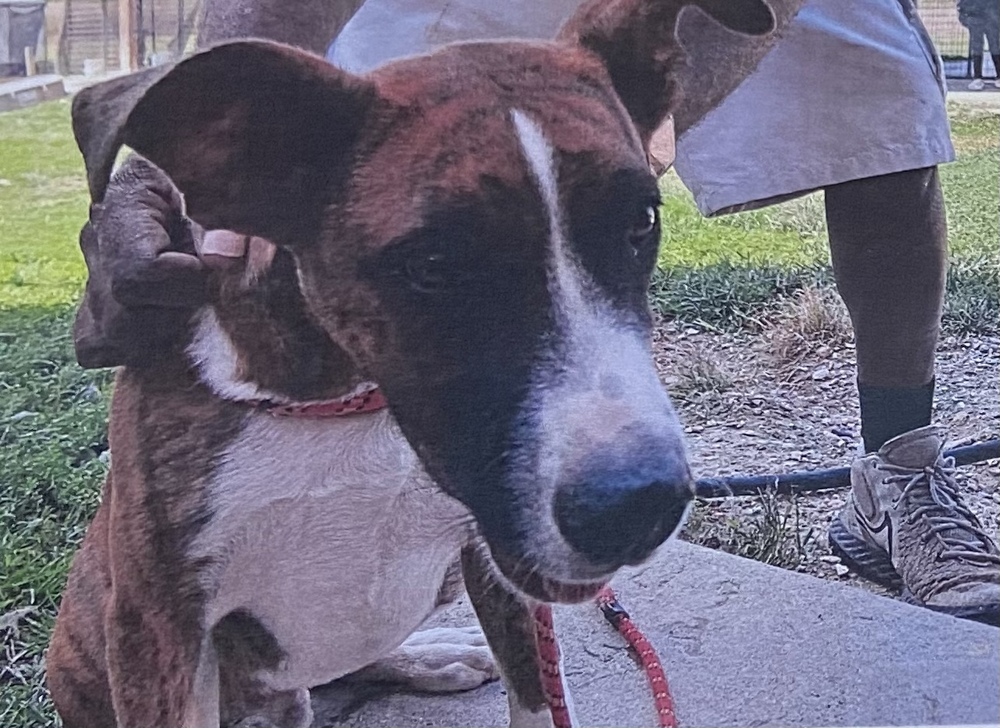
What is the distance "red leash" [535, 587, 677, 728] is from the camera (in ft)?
4.62

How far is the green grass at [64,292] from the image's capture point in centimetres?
133

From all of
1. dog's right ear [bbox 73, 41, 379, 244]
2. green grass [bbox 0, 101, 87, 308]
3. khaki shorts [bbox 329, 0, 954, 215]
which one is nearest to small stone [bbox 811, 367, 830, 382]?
khaki shorts [bbox 329, 0, 954, 215]

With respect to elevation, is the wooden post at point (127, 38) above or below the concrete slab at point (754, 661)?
above

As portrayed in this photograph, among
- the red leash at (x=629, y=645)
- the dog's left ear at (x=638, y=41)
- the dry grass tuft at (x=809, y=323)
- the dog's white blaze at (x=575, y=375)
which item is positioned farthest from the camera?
the dry grass tuft at (x=809, y=323)

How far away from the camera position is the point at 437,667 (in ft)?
5.09

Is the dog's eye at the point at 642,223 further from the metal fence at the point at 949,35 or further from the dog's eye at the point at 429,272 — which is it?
the metal fence at the point at 949,35

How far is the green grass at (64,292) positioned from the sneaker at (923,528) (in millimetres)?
179

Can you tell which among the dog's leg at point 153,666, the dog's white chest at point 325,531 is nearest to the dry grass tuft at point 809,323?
the dog's white chest at point 325,531

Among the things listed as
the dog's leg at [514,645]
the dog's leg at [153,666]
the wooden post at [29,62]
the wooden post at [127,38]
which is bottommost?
the dog's leg at [514,645]

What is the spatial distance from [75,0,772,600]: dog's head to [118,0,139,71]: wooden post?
0.14m

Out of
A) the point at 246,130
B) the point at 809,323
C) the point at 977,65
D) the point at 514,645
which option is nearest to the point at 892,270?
the point at 809,323

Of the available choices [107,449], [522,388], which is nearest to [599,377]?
[522,388]

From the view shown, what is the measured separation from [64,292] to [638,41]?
63cm

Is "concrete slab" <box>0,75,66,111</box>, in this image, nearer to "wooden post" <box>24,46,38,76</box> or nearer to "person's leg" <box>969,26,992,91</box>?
"wooden post" <box>24,46,38,76</box>
